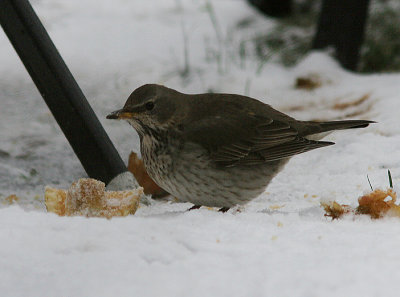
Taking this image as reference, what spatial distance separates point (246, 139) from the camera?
13.3ft

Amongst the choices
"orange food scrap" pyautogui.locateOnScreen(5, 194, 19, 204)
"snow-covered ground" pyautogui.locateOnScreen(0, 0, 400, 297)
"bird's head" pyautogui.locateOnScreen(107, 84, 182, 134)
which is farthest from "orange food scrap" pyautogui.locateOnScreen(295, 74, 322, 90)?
"orange food scrap" pyautogui.locateOnScreen(5, 194, 19, 204)

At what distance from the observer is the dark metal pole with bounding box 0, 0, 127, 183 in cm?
400

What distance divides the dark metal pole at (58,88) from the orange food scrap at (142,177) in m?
0.42

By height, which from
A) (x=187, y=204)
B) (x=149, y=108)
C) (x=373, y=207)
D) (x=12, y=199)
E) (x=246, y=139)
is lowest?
(x=373, y=207)

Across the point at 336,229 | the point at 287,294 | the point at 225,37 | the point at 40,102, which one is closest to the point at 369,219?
the point at 336,229

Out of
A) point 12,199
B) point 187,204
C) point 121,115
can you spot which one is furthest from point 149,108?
point 12,199

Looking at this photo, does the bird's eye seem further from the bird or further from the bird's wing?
the bird's wing

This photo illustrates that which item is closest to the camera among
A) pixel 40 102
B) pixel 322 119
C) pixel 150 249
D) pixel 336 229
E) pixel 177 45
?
pixel 150 249

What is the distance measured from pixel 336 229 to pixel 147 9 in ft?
18.2

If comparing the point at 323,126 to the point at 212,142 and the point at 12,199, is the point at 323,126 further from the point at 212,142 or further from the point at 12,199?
the point at 12,199

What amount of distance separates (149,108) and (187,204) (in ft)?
2.23

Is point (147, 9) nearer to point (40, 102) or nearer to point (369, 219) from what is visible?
point (40, 102)

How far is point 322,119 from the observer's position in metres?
5.43

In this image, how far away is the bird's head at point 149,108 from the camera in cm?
385
